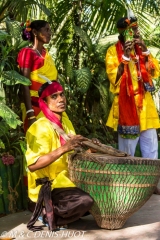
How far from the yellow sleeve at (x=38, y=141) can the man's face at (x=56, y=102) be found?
0.15 m

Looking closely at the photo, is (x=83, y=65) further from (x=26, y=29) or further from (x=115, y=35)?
(x=26, y=29)

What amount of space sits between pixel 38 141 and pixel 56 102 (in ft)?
1.27

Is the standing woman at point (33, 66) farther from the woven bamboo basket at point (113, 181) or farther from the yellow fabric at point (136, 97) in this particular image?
the woven bamboo basket at point (113, 181)

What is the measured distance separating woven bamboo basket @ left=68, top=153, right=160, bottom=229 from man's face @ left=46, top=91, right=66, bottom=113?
0.43 metres

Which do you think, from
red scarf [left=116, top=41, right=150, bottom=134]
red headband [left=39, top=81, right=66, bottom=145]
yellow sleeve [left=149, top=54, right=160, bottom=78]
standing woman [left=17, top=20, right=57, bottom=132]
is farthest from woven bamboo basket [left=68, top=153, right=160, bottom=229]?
yellow sleeve [left=149, top=54, right=160, bottom=78]

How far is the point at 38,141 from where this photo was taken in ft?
14.0

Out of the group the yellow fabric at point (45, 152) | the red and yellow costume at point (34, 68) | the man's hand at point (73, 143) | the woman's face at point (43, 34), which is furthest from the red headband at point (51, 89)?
the woman's face at point (43, 34)

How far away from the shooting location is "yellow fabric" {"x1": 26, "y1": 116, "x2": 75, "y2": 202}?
13.9 ft

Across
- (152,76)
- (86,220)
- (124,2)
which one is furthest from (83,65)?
(86,220)

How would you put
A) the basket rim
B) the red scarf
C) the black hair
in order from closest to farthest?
the basket rim < the black hair < the red scarf

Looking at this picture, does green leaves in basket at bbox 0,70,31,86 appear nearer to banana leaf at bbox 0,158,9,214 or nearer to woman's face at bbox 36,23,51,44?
woman's face at bbox 36,23,51,44

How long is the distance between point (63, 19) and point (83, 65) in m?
0.66

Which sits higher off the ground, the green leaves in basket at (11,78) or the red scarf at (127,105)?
the green leaves in basket at (11,78)

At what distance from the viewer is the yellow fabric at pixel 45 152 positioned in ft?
13.9
